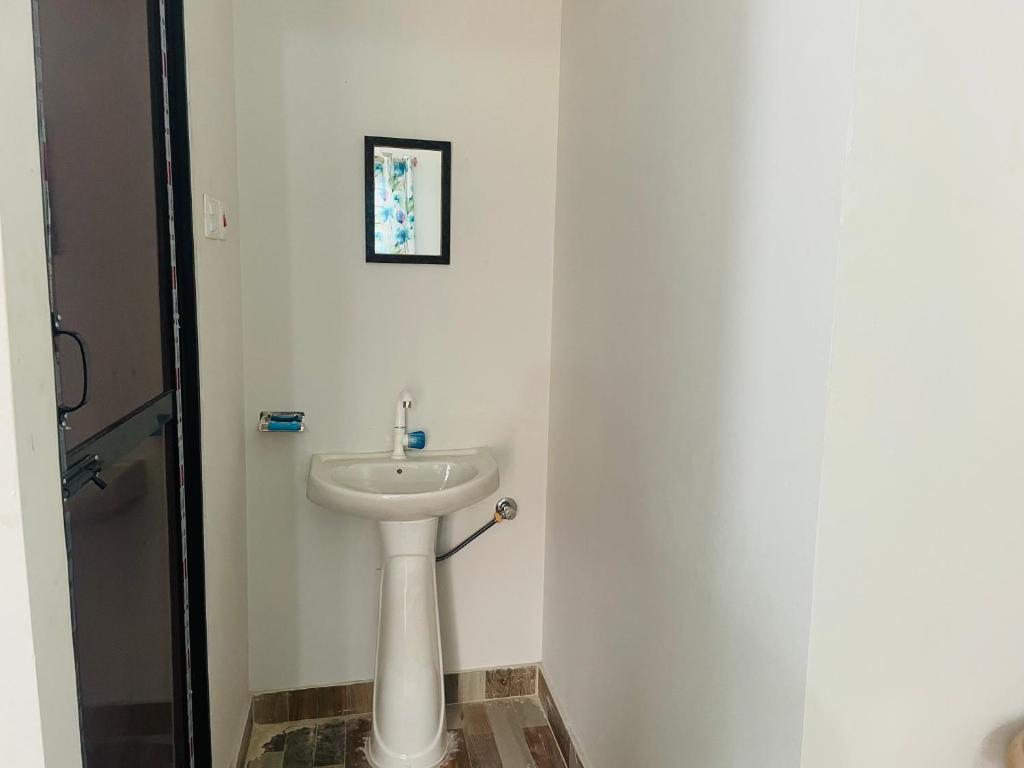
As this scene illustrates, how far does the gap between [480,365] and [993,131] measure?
4.78ft

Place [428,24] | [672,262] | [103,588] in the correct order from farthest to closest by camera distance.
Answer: [428,24], [672,262], [103,588]

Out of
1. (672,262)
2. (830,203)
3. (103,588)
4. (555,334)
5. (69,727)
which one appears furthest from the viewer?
(555,334)

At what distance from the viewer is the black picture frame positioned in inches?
77.9

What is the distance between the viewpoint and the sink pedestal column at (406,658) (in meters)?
1.92

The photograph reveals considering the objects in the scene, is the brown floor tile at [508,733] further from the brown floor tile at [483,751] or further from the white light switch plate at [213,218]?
the white light switch plate at [213,218]

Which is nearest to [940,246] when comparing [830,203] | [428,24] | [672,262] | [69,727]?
[830,203]

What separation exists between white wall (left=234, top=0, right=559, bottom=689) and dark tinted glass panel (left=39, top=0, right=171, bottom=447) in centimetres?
65

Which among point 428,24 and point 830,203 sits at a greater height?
point 428,24

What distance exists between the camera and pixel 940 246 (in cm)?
91

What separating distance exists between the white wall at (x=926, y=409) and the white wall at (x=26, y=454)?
91cm

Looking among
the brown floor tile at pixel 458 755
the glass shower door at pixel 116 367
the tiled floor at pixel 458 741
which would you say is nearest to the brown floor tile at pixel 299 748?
the tiled floor at pixel 458 741

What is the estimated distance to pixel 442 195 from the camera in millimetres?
2037

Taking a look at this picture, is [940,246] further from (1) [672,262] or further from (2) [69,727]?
(2) [69,727]

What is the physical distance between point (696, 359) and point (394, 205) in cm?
111
